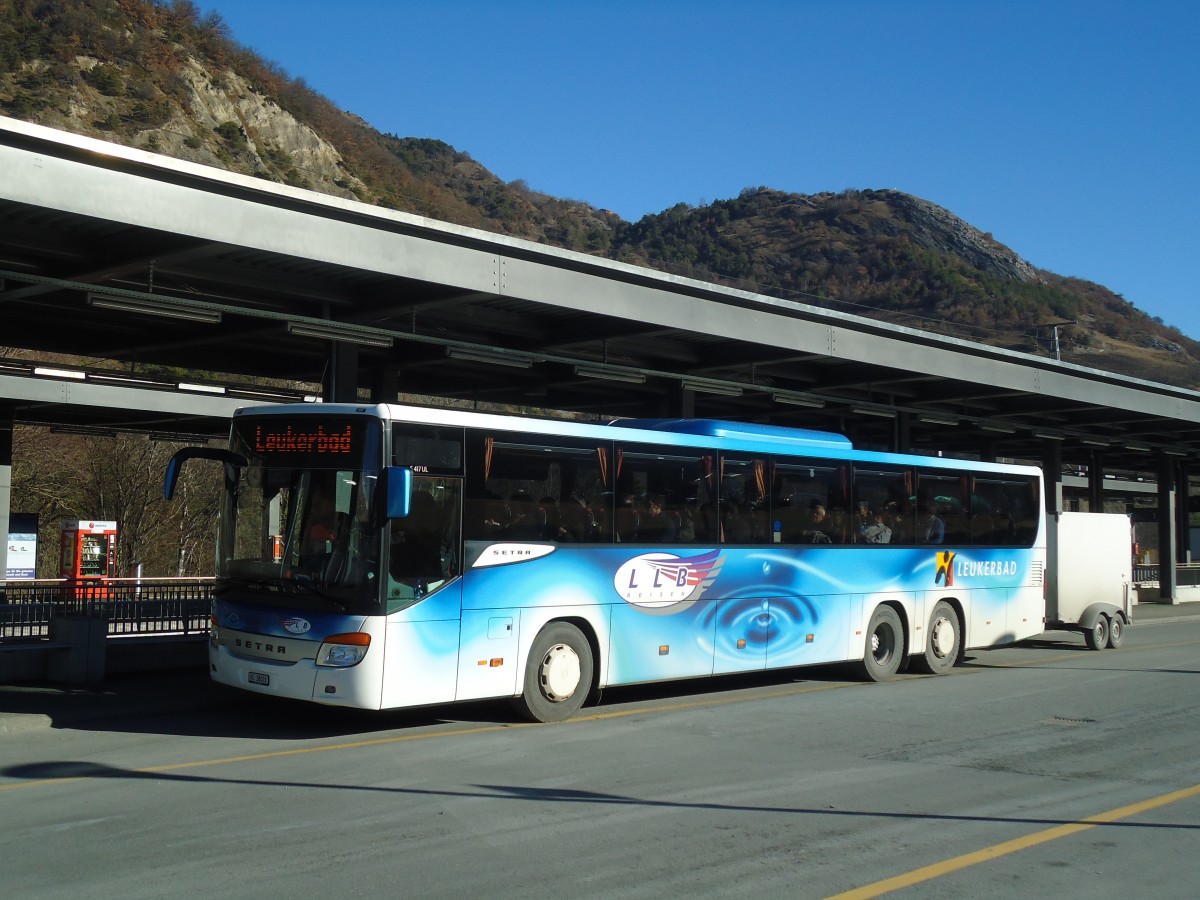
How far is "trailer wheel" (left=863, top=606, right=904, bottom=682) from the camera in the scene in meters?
16.9

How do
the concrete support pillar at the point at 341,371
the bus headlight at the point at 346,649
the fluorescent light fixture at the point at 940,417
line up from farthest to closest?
the fluorescent light fixture at the point at 940,417 → the concrete support pillar at the point at 341,371 → the bus headlight at the point at 346,649

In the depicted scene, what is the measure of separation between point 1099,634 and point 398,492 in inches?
641

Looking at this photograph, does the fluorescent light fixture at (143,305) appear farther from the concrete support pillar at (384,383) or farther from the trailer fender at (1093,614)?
the trailer fender at (1093,614)

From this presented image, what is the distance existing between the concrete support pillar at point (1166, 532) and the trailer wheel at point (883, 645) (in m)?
26.5

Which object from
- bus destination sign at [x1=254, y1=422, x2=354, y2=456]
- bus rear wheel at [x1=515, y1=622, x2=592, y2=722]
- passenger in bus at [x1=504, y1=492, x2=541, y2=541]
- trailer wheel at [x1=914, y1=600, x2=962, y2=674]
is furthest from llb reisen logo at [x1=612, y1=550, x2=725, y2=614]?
trailer wheel at [x1=914, y1=600, x2=962, y2=674]

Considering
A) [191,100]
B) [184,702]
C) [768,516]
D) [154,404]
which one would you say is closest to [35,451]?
[154,404]

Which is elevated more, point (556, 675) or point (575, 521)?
point (575, 521)

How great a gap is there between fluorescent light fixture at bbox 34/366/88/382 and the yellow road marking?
53.3ft

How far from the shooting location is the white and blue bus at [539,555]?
1106cm

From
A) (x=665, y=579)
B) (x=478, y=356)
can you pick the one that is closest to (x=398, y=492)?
(x=665, y=579)

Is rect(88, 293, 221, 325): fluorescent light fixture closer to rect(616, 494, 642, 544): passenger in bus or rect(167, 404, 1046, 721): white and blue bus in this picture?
rect(167, 404, 1046, 721): white and blue bus

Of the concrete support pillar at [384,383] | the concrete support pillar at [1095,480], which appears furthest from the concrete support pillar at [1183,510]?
the concrete support pillar at [384,383]

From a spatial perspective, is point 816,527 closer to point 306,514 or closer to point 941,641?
point 941,641

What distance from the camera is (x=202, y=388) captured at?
21438 millimetres
